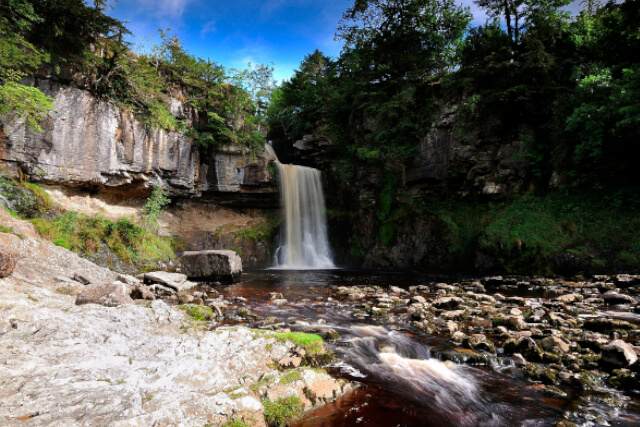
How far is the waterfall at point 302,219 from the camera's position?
66.2 feet

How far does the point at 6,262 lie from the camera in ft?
18.1

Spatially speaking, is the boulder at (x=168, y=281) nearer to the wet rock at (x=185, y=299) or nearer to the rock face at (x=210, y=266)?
the wet rock at (x=185, y=299)

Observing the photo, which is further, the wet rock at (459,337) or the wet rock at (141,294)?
the wet rock at (141,294)

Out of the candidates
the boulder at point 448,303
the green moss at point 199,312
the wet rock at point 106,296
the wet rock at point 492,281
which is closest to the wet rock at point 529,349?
the boulder at point 448,303

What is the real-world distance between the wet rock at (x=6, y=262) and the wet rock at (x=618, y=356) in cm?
997

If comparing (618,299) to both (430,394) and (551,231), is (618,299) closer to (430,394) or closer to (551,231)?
(551,231)

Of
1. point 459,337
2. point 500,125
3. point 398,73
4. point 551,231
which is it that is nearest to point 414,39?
point 398,73

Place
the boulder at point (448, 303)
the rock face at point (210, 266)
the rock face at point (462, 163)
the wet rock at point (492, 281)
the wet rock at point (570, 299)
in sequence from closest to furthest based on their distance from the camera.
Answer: the boulder at point (448, 303) → the wet rock at point (570, 299) → the wet rock at point (492, 281) → the rock face at point (210, 266) → the rock face at point (462, 163)

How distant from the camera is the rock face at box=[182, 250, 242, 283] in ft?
38.8

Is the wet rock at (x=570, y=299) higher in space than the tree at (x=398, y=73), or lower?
lower

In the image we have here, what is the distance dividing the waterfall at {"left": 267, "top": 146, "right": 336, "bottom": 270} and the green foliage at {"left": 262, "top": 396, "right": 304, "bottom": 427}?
17116 millimetres

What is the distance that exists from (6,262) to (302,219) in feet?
53.0

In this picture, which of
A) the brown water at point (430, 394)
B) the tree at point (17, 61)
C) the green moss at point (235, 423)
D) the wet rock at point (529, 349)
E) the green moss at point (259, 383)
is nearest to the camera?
the green moss at point (235, 423)

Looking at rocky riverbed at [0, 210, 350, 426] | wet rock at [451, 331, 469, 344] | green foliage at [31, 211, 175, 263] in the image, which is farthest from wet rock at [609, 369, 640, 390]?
green foliage at [31, 211, 175, 263]
